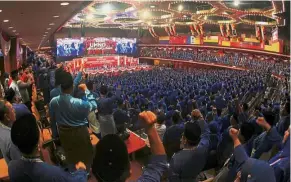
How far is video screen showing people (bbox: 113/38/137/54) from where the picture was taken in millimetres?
46219

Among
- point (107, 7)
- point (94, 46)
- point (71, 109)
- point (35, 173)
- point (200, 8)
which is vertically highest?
point (107, 7)

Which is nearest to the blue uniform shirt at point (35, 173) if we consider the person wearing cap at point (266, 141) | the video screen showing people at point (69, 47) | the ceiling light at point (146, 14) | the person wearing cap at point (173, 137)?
the person wearing cap at point (266, 141)

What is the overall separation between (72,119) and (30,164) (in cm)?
188

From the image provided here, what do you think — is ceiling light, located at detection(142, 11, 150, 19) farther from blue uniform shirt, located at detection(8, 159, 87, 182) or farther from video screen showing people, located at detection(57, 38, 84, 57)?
blue uniform shirt, located at detection(8, 159, 87, 182)

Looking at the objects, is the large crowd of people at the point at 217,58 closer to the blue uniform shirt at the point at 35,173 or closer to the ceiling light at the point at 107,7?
the ceiling light at the point at 107,7

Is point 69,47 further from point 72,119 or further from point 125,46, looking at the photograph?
point 72,119

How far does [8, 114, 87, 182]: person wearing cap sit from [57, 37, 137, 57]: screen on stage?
1555 inches

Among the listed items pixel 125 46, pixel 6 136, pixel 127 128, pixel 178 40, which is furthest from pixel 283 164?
pixel 125 46

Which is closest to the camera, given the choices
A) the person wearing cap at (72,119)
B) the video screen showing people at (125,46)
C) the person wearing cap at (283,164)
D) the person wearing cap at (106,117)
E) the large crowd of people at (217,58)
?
A: the person wearing cap at (283,164)

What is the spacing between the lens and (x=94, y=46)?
43969mm

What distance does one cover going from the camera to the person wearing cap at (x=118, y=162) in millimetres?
2162

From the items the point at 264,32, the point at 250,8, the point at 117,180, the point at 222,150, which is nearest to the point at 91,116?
the point at 222,150

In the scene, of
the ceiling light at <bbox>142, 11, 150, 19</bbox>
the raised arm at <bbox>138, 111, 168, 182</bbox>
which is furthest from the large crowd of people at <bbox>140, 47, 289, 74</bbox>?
the raised arm at <bbox>138, 111, 168, 182</bbox>

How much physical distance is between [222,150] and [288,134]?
217 centimetres
